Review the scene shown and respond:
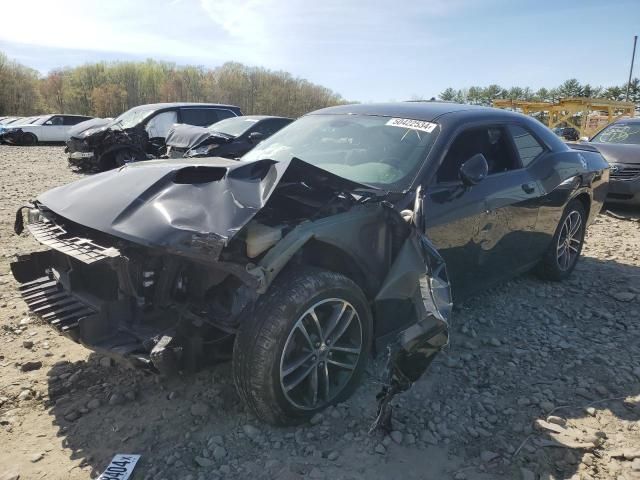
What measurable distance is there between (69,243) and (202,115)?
10.6m

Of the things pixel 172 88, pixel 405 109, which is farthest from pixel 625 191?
pixel 172 88

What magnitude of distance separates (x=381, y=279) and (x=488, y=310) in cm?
174

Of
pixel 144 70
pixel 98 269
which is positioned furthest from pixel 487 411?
pixel 144 70

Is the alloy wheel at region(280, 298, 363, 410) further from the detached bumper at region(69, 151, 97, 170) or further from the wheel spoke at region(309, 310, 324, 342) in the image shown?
the detached bumper at region(69, 151, 97, 170)

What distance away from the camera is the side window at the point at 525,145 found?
13.5 feet

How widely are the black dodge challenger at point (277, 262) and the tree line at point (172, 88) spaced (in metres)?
55.6

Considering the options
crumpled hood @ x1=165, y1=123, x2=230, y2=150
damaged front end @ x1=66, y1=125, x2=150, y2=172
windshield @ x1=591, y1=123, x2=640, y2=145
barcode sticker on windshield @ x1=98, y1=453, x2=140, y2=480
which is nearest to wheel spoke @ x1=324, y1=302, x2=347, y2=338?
barcode sticker on windshield @ x1=98, y1=453, x2=140, y2=480

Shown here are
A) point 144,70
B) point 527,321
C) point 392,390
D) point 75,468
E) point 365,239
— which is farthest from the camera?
point 144,70

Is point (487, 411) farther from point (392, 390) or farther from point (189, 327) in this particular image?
point (189, 327)

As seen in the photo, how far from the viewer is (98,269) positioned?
277 centimetres

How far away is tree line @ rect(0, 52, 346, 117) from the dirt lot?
55.7 metres

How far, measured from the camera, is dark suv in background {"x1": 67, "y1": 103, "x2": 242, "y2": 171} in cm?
1125

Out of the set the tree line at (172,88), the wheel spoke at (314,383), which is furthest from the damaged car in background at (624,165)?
the tree line at (172,88)

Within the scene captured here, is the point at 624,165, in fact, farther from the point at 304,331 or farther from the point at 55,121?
the point at 55,121
